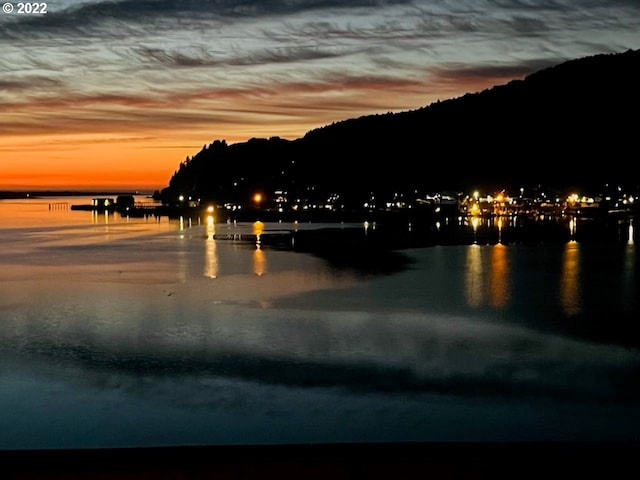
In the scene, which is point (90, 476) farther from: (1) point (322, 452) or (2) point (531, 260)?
(2) point (531, 260)

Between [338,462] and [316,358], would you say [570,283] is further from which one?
[338,462]

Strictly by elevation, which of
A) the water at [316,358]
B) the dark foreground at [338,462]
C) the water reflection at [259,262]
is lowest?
the water at [316,358]

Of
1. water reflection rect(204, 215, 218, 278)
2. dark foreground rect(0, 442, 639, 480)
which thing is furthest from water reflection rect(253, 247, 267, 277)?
dark foreground rect(0, 442, 639, 480)

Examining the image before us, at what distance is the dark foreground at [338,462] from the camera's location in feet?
16.0

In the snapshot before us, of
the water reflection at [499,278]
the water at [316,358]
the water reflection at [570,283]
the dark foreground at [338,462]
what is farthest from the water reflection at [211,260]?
the dark foreground at [338,462]

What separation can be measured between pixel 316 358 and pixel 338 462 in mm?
6589

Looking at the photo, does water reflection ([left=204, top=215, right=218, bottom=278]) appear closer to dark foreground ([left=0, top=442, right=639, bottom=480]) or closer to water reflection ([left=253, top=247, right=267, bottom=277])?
water reflection ([left=253, top=247, right=267, bottom=277])

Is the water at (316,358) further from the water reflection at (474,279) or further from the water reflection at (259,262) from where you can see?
the water reflection at (259,262)

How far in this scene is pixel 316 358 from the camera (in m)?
11.6

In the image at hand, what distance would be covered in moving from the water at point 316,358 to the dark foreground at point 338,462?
8.20 ft

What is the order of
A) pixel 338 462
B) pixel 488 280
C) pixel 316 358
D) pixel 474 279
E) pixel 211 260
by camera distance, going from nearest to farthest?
pixel 338 462, pixel 316 358, pixel 488 280, pixel 474 279, pixel 211 260

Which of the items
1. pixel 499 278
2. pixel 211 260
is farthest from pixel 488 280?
pixel 211 260

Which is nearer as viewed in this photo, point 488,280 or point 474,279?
point 488,280

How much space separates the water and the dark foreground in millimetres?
2499
